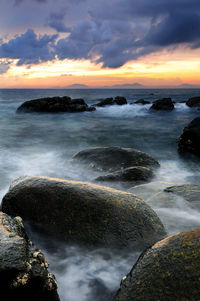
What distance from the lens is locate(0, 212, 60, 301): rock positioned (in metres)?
1.96

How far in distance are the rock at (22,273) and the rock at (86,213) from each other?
37.6 inches

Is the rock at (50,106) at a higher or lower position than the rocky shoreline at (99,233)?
higher

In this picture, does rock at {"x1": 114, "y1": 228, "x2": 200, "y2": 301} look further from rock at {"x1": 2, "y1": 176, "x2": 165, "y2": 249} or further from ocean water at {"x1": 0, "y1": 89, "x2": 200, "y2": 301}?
rock at {"x1": 2, "y1": 176, "x2": 165, "y2": 249}

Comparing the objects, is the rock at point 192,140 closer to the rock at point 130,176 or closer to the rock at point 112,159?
the rock at point 112,159

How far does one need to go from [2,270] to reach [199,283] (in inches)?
60.7

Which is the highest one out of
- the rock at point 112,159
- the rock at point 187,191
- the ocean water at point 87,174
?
the rock at point 112,159

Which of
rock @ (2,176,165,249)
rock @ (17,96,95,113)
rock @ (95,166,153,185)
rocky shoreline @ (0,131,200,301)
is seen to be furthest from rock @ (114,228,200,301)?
rock @ (17,96,95,113)

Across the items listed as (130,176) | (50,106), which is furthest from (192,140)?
(50,106)

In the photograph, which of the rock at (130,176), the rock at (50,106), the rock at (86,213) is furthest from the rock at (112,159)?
the rock at (50,106)

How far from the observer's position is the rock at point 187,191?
4.42 m

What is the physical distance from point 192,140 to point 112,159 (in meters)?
3.90

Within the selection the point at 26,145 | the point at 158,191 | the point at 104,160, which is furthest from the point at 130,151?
the point at 26,145

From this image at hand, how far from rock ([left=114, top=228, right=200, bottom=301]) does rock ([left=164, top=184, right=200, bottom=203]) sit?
83.8 inches

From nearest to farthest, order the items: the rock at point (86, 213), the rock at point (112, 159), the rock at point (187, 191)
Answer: the rock at point (86, 213), the rock at point (187, 191), the rock at point (112, 159)
